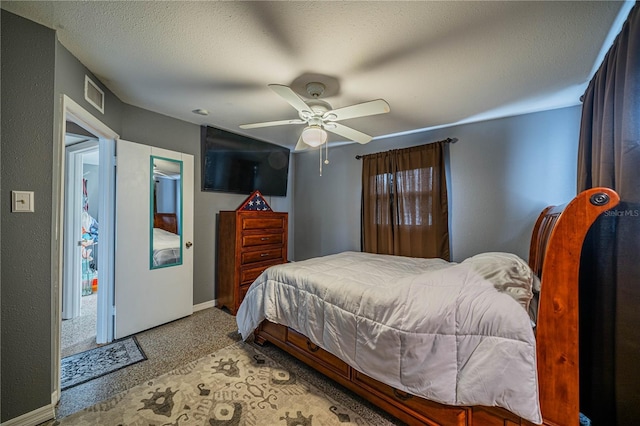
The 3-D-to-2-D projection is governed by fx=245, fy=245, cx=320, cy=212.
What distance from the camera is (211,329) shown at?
2.69 meters

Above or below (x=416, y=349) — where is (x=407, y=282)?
above

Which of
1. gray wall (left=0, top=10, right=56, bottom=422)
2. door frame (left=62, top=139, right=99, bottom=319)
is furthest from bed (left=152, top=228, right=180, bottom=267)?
gray wall (left=0, top=10, right=56, bottom=422)

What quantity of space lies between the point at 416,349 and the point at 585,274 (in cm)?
110

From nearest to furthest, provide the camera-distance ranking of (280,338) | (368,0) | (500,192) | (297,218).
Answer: (368,0), (280,338), (500,192), (297,218)

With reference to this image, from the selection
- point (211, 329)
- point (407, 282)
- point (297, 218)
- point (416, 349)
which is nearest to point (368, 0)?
point (407, 282)

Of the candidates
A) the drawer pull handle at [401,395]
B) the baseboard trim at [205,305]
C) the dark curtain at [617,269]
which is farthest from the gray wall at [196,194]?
the dark curtain at [617,269]

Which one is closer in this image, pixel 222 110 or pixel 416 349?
pixel 416 349

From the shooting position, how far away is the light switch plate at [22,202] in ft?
4.58

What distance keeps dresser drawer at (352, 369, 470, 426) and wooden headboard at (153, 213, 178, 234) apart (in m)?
2.53

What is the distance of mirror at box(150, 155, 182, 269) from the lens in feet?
8.92

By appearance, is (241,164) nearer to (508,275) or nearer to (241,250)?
(241,250)

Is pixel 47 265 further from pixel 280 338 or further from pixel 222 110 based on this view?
pixel 222 110

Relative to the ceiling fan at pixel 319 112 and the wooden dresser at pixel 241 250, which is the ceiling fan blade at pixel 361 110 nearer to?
the ceiling fan at pixel 319 112

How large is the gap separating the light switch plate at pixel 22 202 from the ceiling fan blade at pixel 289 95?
1570 mm
